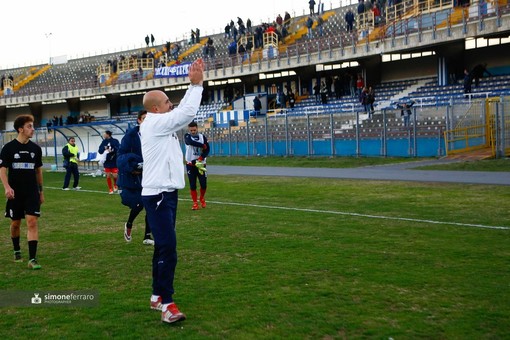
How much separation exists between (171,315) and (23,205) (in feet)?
11.9

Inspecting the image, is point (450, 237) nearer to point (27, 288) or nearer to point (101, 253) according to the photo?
point (101, 253)

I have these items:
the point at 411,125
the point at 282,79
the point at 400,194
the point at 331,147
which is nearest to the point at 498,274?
the point at 400,194

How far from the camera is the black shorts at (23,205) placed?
25.9ft

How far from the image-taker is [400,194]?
50.0 ft

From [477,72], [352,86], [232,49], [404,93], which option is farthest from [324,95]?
[232,49]

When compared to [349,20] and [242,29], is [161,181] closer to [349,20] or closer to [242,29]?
[349,20]

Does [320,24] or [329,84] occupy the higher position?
[320,24]

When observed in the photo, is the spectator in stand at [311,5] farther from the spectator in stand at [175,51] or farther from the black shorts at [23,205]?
the black shorts at [23,205]

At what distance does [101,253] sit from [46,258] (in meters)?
0.77

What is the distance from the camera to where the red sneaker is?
17.6 ft

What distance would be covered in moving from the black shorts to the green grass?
2.37ft

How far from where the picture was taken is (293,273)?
7.05 metres

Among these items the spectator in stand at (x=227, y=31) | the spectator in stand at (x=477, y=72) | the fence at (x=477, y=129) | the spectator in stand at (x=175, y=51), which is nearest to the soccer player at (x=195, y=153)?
the fence at (x=477, y=129)

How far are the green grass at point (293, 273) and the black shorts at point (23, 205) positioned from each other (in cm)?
72
